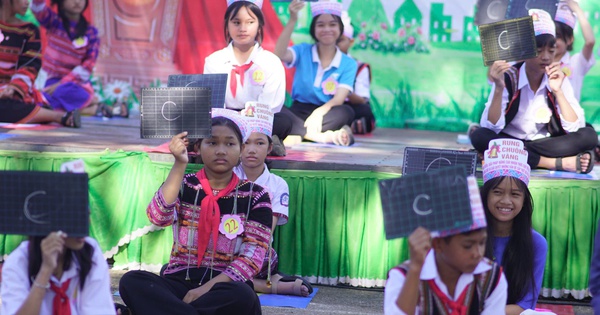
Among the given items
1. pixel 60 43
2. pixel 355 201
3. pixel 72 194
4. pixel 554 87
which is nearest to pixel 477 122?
pixel 554 87

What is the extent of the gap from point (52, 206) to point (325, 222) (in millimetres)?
2719

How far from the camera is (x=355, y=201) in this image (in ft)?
18.5

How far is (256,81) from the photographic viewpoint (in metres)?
6.45

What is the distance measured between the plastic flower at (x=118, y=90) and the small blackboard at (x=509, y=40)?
4.42 m

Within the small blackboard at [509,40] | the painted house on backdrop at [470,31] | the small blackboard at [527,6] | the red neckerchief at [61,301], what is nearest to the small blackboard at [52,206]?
the red neckerchief at [61,301]

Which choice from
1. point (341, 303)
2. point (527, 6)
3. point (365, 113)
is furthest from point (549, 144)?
point (365, 113)

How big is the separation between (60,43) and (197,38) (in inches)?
51.6

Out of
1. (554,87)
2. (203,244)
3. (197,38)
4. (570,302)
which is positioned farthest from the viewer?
(197,38)

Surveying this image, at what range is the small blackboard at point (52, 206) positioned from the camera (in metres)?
3.13

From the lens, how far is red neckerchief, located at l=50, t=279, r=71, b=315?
3.25 meters

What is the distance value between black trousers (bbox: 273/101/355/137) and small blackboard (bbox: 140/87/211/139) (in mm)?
2255

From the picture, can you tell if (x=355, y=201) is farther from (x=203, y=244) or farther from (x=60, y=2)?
(x=60, y=2)

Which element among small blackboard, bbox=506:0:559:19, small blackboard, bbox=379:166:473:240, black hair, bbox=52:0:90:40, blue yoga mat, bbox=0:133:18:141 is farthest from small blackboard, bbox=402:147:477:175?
black hair, bbox=52:0:90:40

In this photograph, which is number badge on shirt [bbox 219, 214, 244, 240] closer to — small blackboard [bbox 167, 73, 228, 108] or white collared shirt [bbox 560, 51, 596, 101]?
small blackboard [bbox 167, 73, 228, 108]
